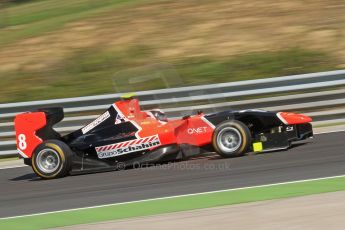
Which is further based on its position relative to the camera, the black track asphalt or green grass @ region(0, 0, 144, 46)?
green grass @ region(0, 0, 144, 46)

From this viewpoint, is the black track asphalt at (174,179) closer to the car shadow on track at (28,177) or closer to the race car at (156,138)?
the car shadow on track at (28,177)

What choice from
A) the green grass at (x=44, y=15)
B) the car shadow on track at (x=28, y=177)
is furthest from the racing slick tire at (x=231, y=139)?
the green grass at (x=44, y=15)

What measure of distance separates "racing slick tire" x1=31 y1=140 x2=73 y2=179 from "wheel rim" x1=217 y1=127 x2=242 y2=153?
2093mm

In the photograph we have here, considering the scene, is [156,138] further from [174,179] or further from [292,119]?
[292,119]

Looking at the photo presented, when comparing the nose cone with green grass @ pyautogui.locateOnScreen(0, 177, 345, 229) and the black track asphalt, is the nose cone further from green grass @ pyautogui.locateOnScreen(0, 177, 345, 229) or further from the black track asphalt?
green grass @ pyautogui.locateOnScreen(0, 177, 345, 229)

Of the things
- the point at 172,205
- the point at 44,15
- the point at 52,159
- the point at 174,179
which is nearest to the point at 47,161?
the point at 52,159

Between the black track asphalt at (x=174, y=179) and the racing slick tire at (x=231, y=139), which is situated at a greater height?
the racing slick tire at (x=231, y=139)

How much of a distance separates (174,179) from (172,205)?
1532mm

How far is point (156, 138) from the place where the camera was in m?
9.34

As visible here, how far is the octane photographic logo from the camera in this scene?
9.35 metres

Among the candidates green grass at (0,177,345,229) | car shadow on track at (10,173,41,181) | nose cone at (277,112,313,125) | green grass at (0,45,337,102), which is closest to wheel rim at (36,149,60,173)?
car shadow on track at (10,173,41,181)

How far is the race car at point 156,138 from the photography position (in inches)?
361

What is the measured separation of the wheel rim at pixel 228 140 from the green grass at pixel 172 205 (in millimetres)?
2053

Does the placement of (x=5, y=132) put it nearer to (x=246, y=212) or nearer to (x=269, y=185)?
(x=269, y=185)
